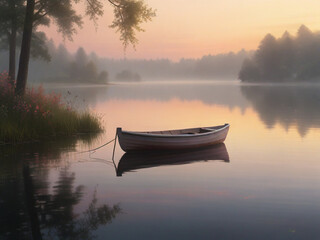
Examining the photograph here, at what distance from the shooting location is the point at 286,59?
375ft

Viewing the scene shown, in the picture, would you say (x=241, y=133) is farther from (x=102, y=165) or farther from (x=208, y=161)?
(x=102, y=165)

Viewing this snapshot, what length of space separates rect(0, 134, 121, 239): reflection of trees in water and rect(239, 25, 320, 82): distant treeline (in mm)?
110381

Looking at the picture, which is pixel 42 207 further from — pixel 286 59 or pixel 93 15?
pixel 286 59

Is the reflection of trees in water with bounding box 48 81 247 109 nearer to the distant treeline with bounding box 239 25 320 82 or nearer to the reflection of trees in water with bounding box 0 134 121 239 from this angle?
the distant treeline with bounding box 239 25 320 82

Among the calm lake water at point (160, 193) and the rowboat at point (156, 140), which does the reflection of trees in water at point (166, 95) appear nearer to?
the rowboat at point (156, 140)

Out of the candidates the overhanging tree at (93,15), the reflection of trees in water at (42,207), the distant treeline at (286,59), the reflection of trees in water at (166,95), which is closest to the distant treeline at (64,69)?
the reflection of trees in water at (166,95)

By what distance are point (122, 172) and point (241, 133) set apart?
11.9 meters

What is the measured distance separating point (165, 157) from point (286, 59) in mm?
107458

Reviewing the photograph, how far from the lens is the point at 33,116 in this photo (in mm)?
19078

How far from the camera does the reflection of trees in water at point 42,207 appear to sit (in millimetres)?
7840

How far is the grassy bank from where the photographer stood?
17953 millimetres

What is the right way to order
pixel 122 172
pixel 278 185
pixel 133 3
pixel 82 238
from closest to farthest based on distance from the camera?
1. pixel 82 238
2. pixel 278 185
3. pixel 122 172
4. pixel 133 3

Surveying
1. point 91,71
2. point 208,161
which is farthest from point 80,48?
point 208,161

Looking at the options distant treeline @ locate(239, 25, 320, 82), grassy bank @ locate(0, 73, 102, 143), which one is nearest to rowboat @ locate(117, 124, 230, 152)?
grassy bank @ locate(0, 73, 102, 143)
